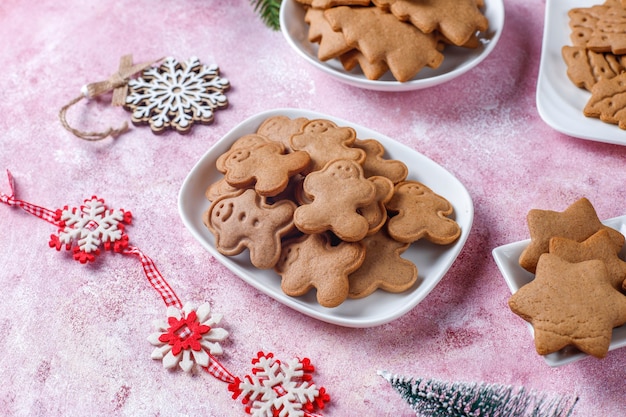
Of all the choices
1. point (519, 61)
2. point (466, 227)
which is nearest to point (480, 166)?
point (466, 227)

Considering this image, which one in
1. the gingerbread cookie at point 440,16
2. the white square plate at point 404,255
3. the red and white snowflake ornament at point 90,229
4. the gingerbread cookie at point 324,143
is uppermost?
the gingerbread cookie at point 440,16

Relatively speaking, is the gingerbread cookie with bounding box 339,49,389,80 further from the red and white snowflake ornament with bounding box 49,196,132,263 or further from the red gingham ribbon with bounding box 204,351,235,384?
the red gingham ribbon with bounding box 204,351,235,384

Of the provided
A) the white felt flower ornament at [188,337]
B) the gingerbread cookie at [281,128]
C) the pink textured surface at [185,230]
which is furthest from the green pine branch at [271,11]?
the white felt flower ornament at [188,337]

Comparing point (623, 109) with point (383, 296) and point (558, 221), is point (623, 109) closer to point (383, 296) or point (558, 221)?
point (558, 221)

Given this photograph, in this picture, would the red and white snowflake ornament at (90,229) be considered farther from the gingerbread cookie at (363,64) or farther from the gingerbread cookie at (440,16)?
the gingerbread cookie at (440,16)

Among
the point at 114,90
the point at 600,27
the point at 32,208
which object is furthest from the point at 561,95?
the point at 32,208
